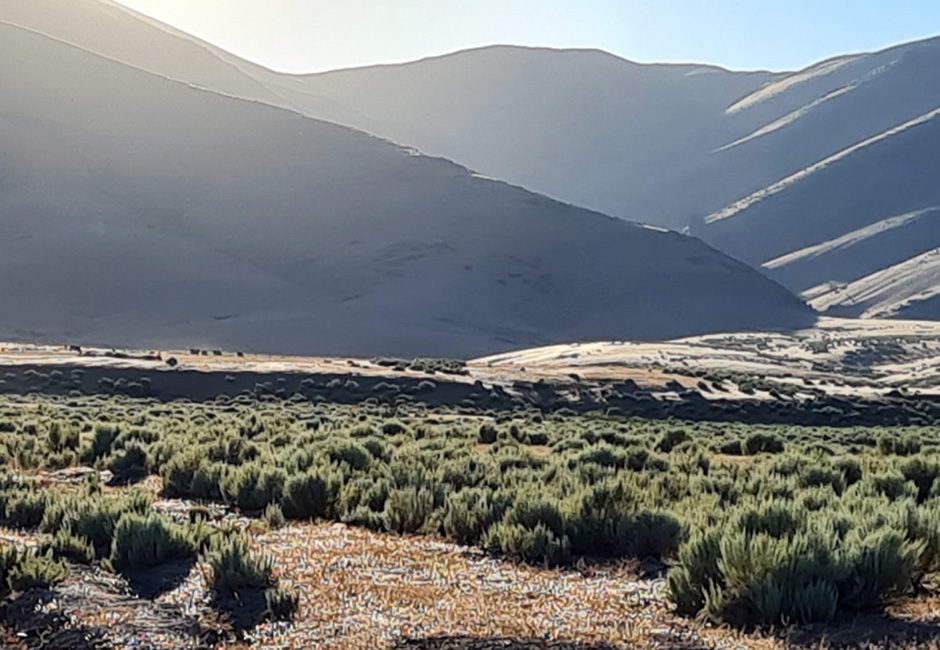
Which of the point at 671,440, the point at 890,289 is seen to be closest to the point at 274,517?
the point at 671,440

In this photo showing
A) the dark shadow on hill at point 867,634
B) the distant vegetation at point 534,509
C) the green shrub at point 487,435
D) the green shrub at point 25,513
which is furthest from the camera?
the green shrub at point 487,435

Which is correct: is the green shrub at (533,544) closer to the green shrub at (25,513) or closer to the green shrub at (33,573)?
the green shrub at (33,573)

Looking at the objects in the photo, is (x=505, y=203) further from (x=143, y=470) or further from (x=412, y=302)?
(x=143, y=470)

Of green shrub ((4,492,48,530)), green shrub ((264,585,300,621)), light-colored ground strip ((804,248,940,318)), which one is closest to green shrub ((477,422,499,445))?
green shrub ((4,492,48,530))

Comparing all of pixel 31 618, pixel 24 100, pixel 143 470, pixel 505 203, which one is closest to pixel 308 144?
pixel 505 203

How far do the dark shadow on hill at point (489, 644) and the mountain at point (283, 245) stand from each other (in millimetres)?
77728

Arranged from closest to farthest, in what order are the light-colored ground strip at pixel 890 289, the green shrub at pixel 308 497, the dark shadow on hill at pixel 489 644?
1. the dark shadow on hill at pixel 489 644
2. the green shrub at pixel 308 497
3. the light-colored ground strip at pixel 890 289

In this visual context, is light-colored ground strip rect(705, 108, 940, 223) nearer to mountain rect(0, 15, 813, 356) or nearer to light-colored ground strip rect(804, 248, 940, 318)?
light-colored ground strip rect(804, 248, 940, 318)

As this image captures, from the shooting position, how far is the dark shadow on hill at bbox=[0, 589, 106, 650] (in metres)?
6.79

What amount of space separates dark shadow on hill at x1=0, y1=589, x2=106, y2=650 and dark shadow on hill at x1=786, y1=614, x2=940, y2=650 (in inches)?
170

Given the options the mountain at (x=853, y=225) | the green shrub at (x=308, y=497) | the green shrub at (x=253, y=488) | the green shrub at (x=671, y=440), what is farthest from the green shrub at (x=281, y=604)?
the mountain at (x=853, y=225)

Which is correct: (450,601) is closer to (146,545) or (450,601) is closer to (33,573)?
(146,545)

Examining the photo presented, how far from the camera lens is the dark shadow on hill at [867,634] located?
6.21 metres

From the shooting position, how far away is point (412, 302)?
101 meters
